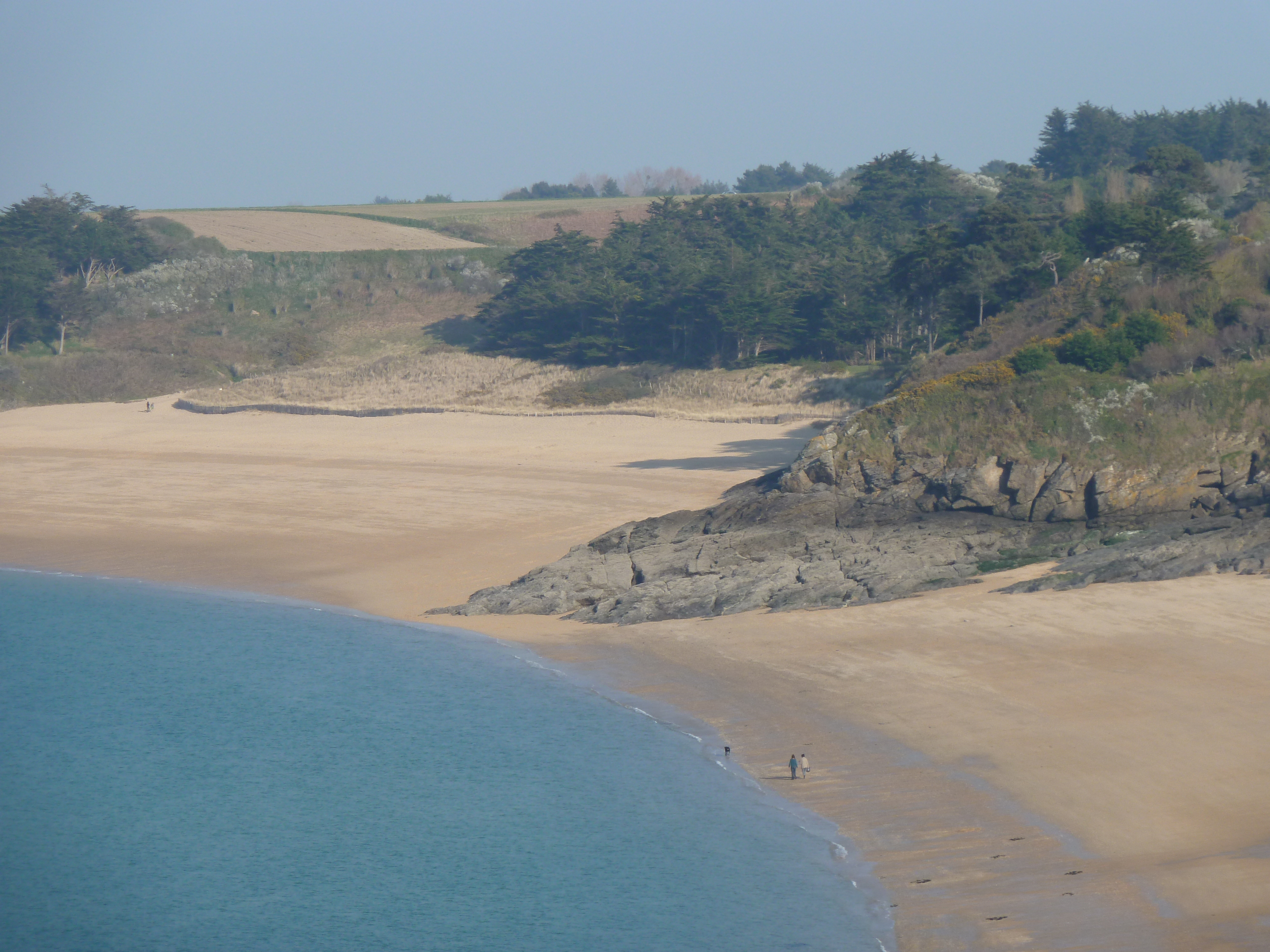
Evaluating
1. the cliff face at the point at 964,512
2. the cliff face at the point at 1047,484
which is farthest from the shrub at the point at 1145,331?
the cliff face at the point at 1047,484

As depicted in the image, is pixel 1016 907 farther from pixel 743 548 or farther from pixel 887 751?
pixel 743 548

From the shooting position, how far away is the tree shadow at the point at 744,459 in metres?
32.9

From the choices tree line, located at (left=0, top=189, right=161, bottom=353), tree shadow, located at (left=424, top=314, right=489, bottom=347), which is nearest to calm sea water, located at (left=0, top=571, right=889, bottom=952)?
tree shadow, located at (left=424, top=314, right=489, bottom=347)

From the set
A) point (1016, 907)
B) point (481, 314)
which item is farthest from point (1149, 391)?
point (481, 314)

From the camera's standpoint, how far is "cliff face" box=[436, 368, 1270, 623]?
21.0m

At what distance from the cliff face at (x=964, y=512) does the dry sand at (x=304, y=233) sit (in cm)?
5604

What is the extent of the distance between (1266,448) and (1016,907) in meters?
15.0

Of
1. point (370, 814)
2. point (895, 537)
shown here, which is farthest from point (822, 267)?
point (370, 814)

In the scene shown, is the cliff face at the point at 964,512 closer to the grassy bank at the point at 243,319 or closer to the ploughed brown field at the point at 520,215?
the grassy bank at the point at 243,319

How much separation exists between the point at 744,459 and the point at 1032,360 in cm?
961

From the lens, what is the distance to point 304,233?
3332 inches

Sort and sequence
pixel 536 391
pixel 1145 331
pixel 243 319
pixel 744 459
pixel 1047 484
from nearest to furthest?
pixel 1047 484
pixel 1145 331
pixel 744 459
pixel 536 391
pixel 243 319

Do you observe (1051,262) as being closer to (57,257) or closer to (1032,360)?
(1032,360)

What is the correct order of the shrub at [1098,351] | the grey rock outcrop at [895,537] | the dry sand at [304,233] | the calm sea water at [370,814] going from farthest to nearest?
the dry sand at [304,233], the shrub at [1098,351], the grey rock outcrop at [895,537], the calm sea water at [370,814]
